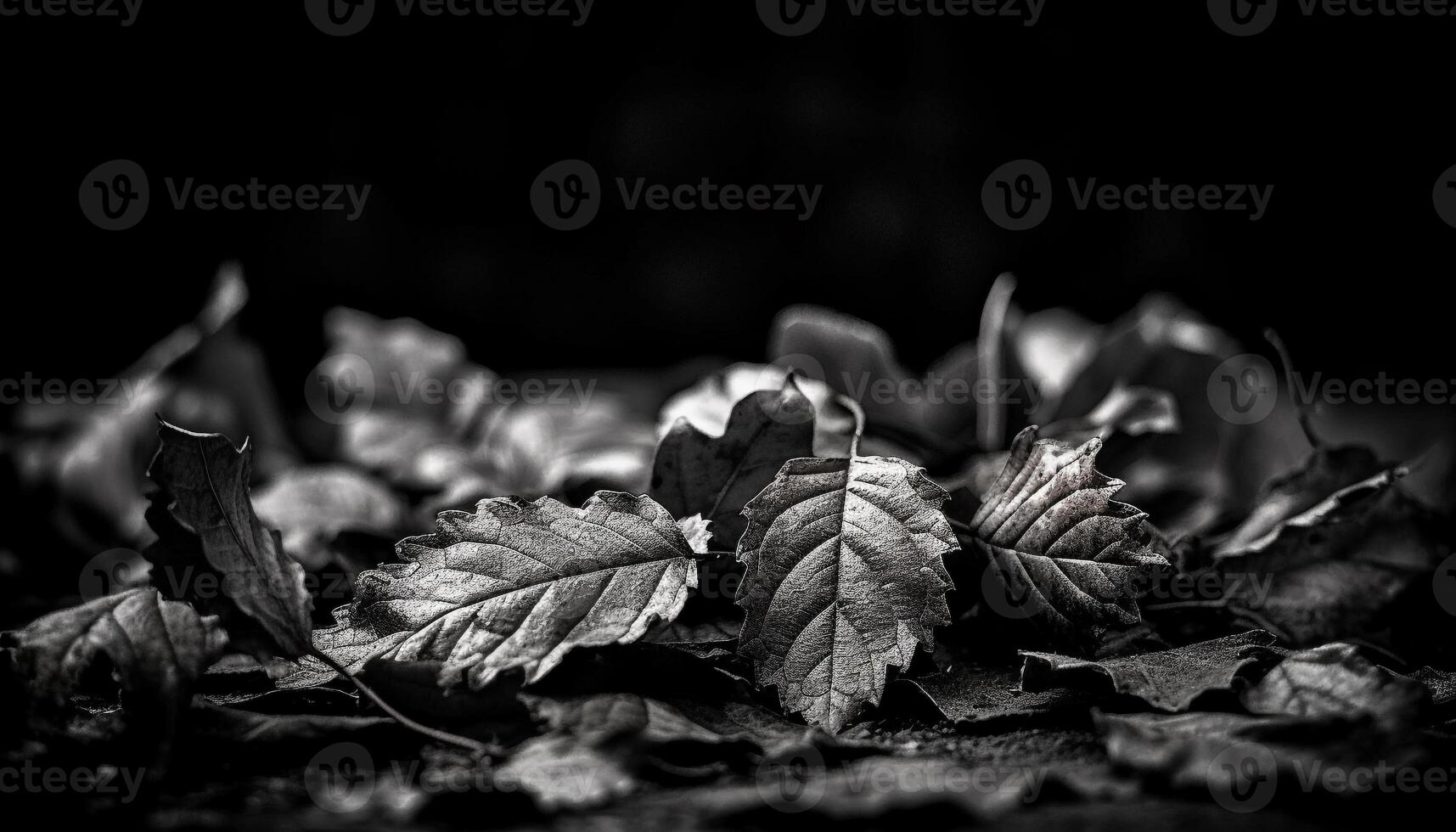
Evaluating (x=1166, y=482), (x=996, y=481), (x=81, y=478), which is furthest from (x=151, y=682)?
(x=1166, y=482)

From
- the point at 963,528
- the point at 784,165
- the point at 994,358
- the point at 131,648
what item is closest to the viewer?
the point at 131,648

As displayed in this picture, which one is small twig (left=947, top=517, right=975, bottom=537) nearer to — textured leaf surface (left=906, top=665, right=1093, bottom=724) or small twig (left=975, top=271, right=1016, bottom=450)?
textured leaf surface (left=906, top=665, right=1093, bottom=724)

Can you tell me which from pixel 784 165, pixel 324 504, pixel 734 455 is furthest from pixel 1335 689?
pixel 784 165

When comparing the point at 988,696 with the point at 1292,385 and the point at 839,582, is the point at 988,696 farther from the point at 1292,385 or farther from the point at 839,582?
the point at 1292,385

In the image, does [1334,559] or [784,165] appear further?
[784,165]

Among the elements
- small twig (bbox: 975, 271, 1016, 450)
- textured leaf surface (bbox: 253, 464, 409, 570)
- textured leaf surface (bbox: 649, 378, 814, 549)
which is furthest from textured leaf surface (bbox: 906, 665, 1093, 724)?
textured leaf surface (bbox: 253, 464, 409, 570)

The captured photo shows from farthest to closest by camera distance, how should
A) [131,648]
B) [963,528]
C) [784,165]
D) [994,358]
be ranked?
[784,165] → [994,358] → [963,528] → [131,648]
